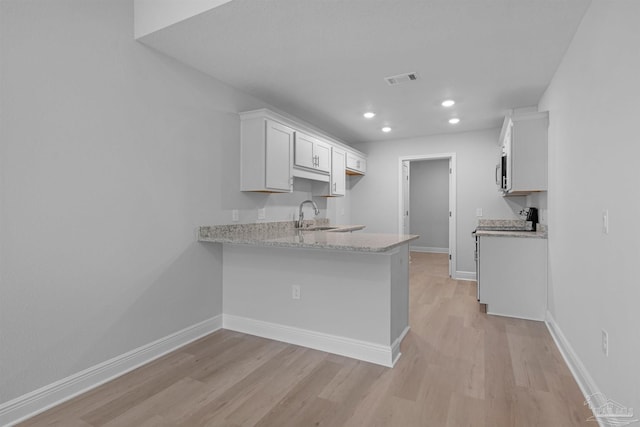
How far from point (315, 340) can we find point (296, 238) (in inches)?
33.2

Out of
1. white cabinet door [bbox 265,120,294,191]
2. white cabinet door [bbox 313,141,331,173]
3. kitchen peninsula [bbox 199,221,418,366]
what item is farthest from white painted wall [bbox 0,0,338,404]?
white cabinet door [bbox 313,141,331,173]

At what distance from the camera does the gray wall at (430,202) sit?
27.2ft

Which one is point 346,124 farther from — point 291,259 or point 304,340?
point 304,340

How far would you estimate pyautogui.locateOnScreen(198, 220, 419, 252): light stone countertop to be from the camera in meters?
2.33

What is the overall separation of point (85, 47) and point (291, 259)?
2.05 meters

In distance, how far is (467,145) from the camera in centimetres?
536

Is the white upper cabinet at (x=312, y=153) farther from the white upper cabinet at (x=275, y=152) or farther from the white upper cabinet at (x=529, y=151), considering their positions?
the white upper cabinet at (x=529, y=151)

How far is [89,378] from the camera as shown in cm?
218

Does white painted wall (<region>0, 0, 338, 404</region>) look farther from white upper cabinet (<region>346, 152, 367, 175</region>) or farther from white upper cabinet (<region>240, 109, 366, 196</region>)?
white upper cabinet (<region>346, 152, 367, 175</region>)

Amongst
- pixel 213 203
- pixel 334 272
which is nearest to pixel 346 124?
pixel 213 203

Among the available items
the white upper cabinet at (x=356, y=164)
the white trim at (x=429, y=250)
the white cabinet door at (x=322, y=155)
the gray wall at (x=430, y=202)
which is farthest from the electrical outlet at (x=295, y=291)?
the gray wall at (x=430, y=202)

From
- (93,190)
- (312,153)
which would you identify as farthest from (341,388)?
(312,153)

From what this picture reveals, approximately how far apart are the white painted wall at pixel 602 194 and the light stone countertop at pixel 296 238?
1.13 meters

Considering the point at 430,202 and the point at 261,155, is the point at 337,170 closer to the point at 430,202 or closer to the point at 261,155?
the point at 261,155
